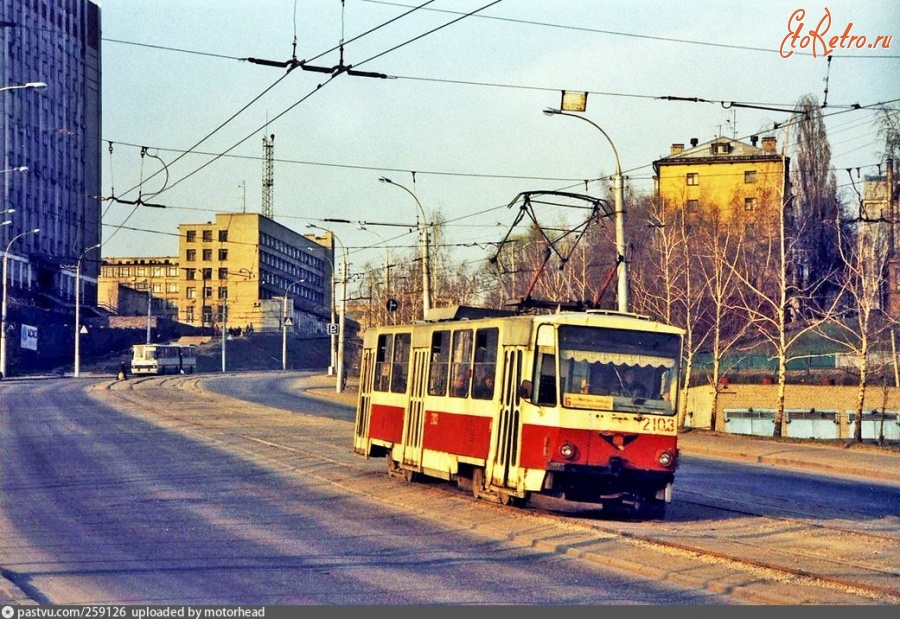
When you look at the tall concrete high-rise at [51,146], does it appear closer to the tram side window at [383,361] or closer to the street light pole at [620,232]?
the street light pole at [620,232]

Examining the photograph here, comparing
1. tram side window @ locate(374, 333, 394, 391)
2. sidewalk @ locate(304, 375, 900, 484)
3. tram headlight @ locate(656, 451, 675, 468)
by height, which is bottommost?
sidewalk @ locate(304, 375, 900, 484)

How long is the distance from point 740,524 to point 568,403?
2868 millimetres

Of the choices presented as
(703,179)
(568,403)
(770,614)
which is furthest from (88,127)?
(770,614)

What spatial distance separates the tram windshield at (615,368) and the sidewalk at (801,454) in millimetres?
10633

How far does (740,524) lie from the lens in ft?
52.9

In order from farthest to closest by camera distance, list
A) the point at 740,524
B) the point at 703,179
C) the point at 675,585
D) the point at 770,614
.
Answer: the point at 703,179, the point at 740,524, the point at 675,585, the point at 770,614

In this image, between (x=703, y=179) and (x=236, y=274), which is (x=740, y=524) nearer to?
(x=703, y=179)

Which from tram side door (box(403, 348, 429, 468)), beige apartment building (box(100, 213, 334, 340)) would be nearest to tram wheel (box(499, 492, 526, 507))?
tram side door (box(403, 348, 429, 468))

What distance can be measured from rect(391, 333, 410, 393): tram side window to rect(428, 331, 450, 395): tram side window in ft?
4.23

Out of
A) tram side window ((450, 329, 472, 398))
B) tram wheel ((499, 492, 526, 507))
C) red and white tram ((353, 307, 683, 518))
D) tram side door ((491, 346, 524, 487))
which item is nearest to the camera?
red and white tram ((353, 307, 683, 518))

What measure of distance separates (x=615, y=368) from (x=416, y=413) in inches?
205

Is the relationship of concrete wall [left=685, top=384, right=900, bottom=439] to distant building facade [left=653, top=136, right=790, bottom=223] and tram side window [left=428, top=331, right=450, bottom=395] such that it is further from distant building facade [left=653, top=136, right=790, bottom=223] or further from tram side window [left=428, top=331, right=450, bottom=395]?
distant building facade [left=653, top=136, right=790, bottom=223]

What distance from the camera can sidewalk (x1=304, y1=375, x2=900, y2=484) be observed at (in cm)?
2689

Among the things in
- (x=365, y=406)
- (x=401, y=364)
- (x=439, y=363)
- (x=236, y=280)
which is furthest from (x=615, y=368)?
(x=236, y=280)
